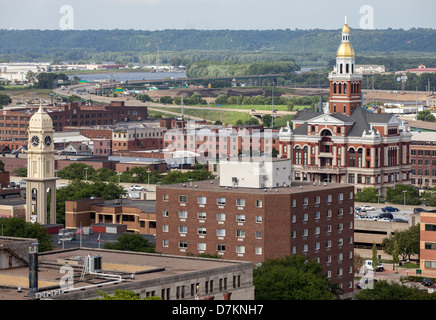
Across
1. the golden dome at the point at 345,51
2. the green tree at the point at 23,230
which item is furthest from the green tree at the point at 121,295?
the golden dome at the point at 345,51

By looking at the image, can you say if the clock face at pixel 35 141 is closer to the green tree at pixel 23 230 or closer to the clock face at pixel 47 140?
the clock face at pixel 47 140

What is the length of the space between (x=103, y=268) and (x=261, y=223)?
20139 millimetres

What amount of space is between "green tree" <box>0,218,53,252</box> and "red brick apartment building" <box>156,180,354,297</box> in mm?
9064

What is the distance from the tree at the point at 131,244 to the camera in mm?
100562

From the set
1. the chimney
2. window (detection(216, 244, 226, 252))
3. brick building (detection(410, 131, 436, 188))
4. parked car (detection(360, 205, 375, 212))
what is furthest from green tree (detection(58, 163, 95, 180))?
the chimney

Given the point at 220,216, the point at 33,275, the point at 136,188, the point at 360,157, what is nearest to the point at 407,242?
the point at 220,216

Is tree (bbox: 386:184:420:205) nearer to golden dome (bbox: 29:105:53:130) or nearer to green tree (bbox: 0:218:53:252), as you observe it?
golden dome (bbox: 29:105:53:130)

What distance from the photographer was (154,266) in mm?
75562

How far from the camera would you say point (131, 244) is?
102 m

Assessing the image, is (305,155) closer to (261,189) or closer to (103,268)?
(261,189)

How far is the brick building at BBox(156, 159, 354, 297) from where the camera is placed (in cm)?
9300

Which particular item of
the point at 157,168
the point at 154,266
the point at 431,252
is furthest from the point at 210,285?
the point at 157,168

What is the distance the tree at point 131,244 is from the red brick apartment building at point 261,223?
346 cm

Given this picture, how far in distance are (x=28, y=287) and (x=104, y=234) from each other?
1887 inches
